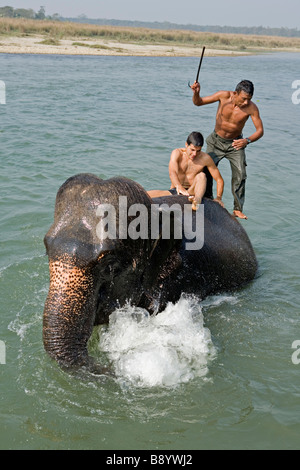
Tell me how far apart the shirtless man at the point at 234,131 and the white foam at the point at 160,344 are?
10.1 ft

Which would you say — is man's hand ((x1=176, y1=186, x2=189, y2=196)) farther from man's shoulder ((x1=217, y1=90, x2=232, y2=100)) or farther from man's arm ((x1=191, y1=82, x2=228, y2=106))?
man's shoulder ((x1=217, y1=90, x2=232, y2=100))

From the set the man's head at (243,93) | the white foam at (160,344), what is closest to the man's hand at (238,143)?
the man's head at (243,93)

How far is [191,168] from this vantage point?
7.55 metres

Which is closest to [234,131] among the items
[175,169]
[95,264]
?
[175,169]

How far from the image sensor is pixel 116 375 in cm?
523

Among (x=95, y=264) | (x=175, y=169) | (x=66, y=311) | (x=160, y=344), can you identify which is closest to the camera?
(x=66, y=311)

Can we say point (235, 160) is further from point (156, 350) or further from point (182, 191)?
point (156, 350)

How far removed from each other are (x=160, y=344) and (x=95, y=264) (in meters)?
1.75

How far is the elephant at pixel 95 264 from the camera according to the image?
14.2 feet

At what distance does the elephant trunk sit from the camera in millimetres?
4301

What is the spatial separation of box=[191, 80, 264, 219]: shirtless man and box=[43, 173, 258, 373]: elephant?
12.0 feet

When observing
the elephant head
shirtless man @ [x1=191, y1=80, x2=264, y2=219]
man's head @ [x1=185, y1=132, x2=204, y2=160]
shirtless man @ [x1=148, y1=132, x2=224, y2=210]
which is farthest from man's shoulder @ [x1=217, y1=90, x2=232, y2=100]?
the elephant head

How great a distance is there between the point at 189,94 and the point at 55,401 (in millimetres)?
23763

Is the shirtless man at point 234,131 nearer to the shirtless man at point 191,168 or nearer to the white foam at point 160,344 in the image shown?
the shirtless man at point 191,168
